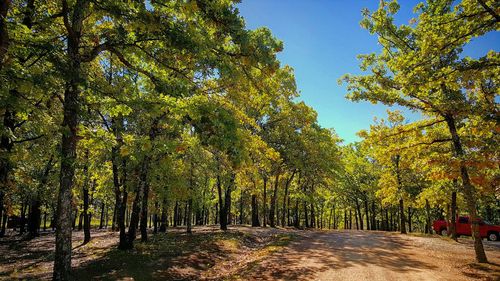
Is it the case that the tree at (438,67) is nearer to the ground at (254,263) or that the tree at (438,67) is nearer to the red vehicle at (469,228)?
the ground at (254,263)

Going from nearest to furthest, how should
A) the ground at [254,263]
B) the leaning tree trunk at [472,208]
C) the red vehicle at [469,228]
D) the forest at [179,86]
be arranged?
1. the forest at [179,86]
2. the ground at [254,263]
3. the leaning tree trunk at [472,208]
4. the red vehicle at [469,228]

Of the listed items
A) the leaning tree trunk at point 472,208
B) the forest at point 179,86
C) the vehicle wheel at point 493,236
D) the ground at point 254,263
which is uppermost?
the forest at point 179,86

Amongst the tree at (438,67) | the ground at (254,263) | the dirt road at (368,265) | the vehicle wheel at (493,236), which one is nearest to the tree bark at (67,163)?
the ground at (254,263)

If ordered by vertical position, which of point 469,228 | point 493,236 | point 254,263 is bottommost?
point 493,236

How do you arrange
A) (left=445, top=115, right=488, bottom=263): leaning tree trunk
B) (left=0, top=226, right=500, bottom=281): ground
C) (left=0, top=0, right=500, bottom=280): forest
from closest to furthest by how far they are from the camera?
1. (left=0, top=0, right=500, bottom=280): forest
2. (left=0, top=226, right=500, bottom=281): ground
3. (left=445, top=115, right=488, bottom=263): leaning tree trunk

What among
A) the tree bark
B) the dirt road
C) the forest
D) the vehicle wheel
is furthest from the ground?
the vehicle wheel

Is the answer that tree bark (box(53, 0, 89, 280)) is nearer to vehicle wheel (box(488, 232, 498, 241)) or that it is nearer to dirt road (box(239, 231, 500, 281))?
dirt road (box(239, 231, 500, 281))

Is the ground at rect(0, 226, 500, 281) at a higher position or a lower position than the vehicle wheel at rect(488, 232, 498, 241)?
higher

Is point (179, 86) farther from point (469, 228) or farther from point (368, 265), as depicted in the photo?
point (469, 228)

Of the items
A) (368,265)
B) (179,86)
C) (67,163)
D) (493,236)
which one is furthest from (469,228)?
(67,163)

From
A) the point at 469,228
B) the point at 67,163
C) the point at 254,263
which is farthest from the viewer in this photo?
the point at 469,228

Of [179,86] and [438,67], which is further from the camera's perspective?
[438,67]

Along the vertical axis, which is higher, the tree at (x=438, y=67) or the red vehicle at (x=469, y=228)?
the tree at (x=438, y=67)

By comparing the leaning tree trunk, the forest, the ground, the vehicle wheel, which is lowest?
the vehicle wheel
